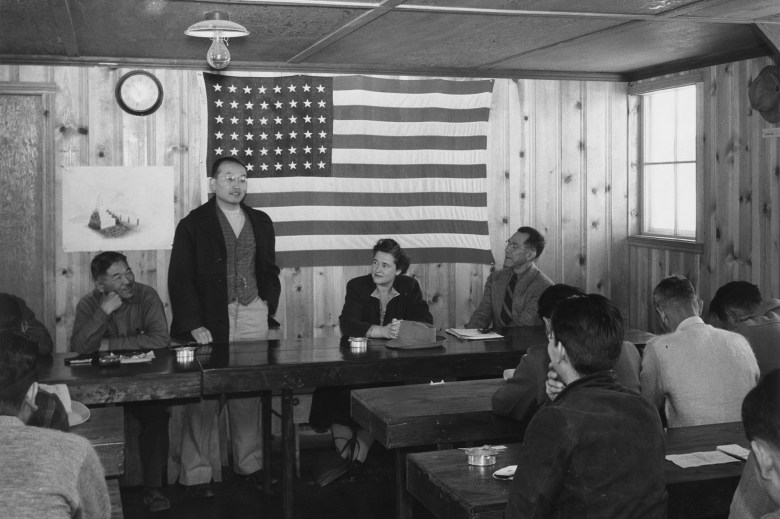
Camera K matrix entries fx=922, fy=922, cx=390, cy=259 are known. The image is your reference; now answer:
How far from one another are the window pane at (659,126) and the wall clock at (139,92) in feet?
11.6

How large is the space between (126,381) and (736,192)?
3901mm

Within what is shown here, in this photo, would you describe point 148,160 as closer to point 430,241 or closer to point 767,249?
point 430,241

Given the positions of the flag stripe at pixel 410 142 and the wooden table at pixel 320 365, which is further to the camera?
the flag stripe at pixel 410 142

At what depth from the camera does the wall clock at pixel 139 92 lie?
579 cm

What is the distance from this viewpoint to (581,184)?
22.8ft

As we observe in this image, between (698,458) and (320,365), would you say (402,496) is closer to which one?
(320,365)

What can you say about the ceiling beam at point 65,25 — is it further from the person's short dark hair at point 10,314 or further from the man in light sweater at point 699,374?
the man in light sweater at point 699,374

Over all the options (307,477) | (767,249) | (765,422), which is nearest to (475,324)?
(307,477)

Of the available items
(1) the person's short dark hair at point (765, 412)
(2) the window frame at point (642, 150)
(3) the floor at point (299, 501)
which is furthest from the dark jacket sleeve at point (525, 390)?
(2) the window frame at point (642, 150)

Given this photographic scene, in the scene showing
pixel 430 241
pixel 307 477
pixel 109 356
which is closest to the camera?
pixel 109 356

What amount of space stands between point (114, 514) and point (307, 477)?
7.13 feet

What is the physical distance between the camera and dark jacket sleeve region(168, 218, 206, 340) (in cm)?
522

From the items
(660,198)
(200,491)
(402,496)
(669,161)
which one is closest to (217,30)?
(402,496)

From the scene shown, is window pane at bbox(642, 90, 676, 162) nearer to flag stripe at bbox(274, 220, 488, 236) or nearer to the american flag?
the american flag
